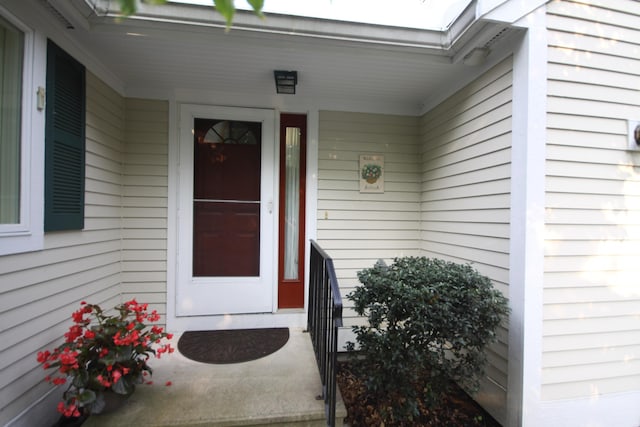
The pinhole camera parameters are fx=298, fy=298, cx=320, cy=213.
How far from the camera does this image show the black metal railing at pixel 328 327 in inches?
62.1

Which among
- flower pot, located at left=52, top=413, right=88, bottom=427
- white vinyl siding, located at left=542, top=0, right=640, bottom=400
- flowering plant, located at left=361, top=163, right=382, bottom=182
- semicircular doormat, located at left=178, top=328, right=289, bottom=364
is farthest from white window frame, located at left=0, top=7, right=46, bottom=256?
white vinyl siding, located at left=542, top=0, right=640, bottom=400

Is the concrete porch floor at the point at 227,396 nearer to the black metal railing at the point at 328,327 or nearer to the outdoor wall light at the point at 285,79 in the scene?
the black metal railing at the point at 328,327

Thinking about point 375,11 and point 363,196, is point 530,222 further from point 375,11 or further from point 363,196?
point 375,11

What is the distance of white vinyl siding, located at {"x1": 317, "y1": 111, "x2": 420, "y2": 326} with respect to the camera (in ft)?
9.75

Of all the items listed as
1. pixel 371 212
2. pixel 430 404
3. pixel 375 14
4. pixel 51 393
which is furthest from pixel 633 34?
pixel 51 393

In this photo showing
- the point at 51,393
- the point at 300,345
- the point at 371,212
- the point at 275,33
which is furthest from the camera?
the point at 371,212

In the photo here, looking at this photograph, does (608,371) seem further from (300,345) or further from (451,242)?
(300,345)

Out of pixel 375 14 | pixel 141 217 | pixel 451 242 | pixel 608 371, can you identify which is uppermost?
pixel 375 14

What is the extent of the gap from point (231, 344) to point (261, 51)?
7.63 feet

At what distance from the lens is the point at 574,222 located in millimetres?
1927

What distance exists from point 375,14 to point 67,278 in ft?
8.99

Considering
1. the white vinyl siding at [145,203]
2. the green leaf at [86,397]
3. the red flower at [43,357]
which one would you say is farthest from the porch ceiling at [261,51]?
the green leaf at [86,397]

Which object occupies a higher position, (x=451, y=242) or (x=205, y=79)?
(x=205, y=79)

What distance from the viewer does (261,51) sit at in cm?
214
